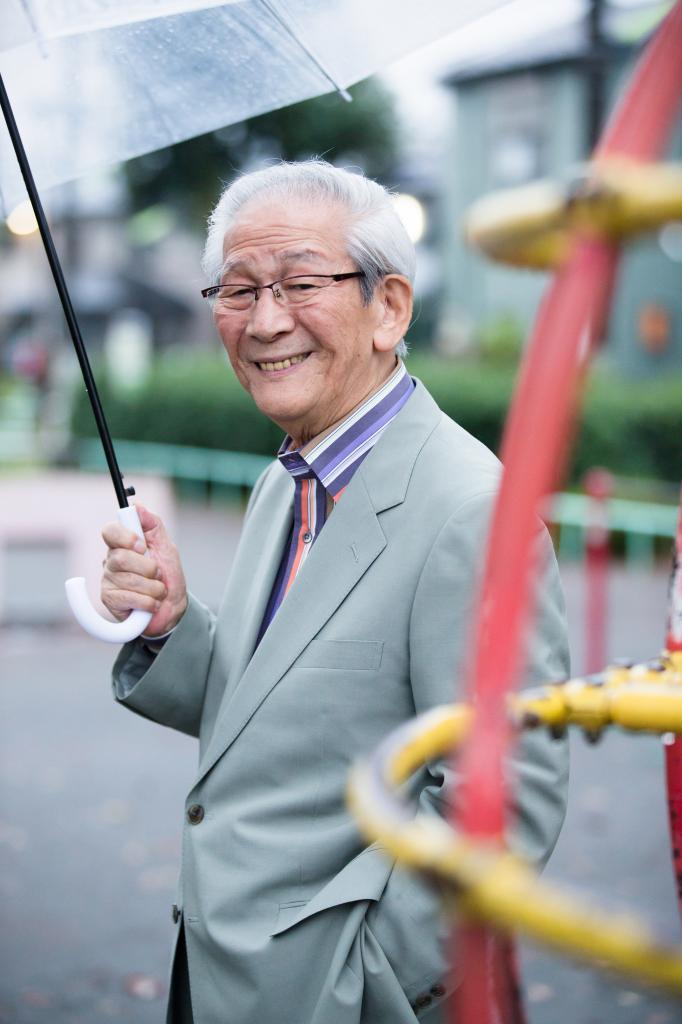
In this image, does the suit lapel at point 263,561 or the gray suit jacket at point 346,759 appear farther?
the suit lapel at point 263,561

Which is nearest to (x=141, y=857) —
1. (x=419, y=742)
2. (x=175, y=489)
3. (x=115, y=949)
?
(x=115, y=949)

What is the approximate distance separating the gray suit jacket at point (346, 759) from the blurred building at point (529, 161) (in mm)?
20554

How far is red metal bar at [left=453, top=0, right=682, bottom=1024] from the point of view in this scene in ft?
2.13

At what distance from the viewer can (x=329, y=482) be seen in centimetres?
198

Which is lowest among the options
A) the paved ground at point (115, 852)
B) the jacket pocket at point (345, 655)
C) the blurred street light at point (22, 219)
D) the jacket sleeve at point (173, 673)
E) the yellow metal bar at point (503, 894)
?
the paved ground at point (115, 852)

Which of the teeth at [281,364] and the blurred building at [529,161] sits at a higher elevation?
the blurred building at [529,161]

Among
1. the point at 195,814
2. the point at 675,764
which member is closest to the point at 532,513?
the point at 675,764

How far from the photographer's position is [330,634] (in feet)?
5.97

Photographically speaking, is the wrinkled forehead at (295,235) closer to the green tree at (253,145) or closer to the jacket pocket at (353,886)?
the jacket pocket at (353,886)

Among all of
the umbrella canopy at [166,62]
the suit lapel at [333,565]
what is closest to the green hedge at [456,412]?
the umbrella canopy at [166,62]

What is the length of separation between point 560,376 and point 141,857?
4.79m

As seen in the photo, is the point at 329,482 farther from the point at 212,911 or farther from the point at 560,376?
the point at 560,376

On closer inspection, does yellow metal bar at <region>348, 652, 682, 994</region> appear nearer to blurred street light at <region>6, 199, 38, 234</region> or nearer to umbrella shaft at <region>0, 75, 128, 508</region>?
umbrella shaft at <region>0, 75, 128, 508</region>

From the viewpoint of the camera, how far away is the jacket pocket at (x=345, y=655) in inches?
70.2
